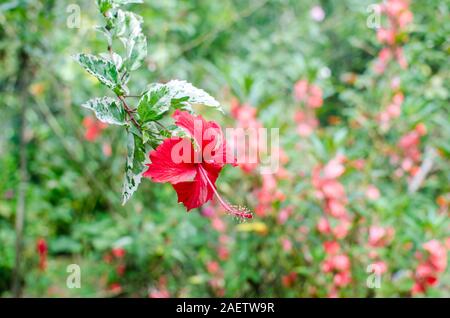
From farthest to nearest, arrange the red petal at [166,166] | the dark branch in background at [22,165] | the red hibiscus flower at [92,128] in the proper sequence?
1. the red hibiscus flower at [92,128]
2. the dark branch in background at [22,165]
3. the red petal at [166,166]

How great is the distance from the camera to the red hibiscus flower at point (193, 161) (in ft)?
1.90

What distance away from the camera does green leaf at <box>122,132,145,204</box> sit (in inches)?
23.1

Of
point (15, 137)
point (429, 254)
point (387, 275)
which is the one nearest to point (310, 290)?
point (387, 275)

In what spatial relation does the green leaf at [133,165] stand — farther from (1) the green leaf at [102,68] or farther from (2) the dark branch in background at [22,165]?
(2) the dark branch in background at [22,165]

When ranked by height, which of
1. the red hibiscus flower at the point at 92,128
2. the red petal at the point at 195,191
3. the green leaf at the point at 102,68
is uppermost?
the red hibiscus flower at the point at 92,128

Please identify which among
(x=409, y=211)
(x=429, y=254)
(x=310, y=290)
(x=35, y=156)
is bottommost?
(x=310, y=290)

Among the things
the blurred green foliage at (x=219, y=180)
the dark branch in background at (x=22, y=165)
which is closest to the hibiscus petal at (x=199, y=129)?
the blurred green foliage at (x=219, y=180)

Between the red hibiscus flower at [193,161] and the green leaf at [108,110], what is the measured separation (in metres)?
0.06

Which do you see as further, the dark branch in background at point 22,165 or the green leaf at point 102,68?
the dark branch in background at point 22,165

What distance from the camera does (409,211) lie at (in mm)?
1832

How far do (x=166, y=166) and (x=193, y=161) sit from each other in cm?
4
